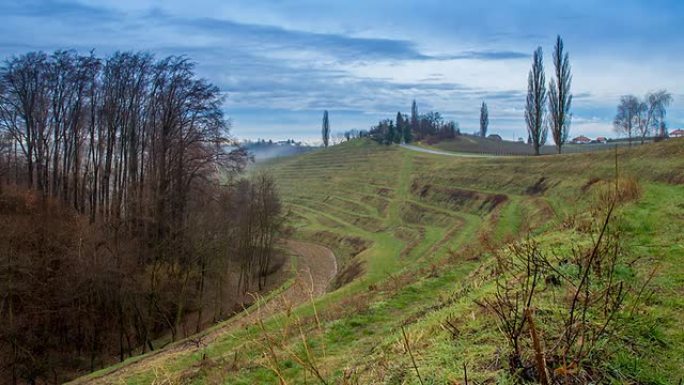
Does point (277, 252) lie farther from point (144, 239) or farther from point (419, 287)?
point (419, 287)

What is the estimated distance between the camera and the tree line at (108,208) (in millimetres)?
18175

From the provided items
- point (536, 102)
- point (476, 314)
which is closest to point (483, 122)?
point (536, 102)

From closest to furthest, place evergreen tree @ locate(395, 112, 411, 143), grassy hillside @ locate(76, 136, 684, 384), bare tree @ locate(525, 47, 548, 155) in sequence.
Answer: grassy hillside @ locate(76, 136, 684, 384)
bare tree @ locate(525, 47, 548, 155)
evergreen tree @ locate(395, 112, 411, 143)

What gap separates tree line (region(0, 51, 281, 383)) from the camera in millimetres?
18175

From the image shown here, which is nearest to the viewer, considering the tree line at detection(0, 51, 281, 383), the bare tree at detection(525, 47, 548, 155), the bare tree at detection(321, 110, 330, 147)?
the tree line at detection(0, 51, 281, 383)

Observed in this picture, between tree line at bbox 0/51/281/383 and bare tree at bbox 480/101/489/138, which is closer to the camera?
tree line at bbox 0/51/281/383

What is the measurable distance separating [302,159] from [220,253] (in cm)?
8518

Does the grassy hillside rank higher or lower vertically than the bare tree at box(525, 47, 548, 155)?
lower

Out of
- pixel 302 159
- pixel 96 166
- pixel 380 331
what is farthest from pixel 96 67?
pixel 302 159

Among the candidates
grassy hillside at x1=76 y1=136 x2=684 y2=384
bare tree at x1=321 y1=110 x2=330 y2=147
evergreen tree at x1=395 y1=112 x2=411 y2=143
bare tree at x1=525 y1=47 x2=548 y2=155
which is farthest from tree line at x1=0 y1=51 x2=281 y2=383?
bare tree at x1=321 y1=110 x2=330 y2=147

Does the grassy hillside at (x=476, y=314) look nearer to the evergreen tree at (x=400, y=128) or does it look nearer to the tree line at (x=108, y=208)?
the tree line at (x=108, y=208)

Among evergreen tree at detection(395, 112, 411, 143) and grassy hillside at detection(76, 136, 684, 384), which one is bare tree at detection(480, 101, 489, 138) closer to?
evergreen tree at detection(395, 112, 411, 143)

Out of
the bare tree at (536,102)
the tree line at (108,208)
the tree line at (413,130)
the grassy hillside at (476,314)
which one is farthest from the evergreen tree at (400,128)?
the tree line at (108,208)

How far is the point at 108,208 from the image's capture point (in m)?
24.9
